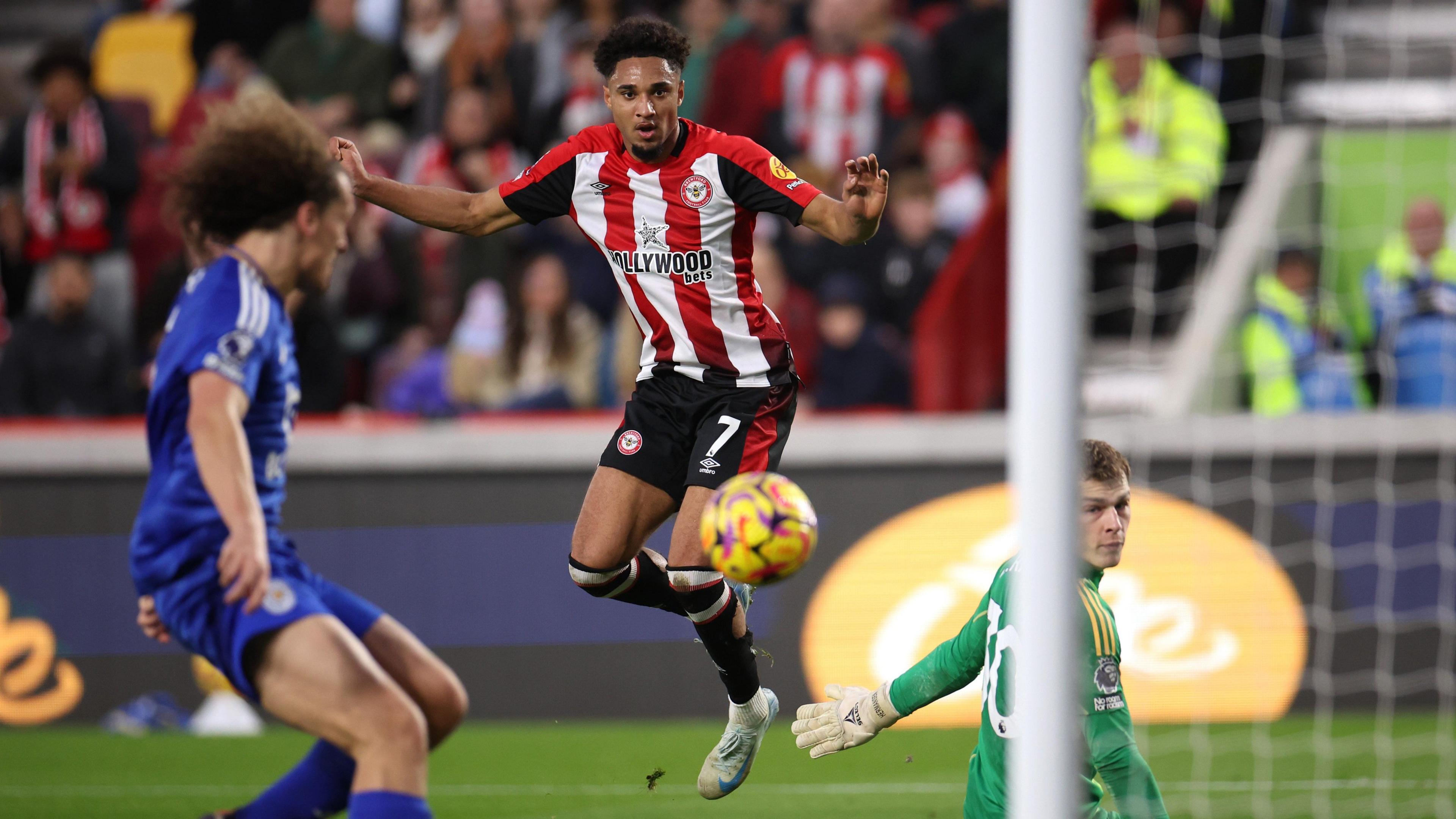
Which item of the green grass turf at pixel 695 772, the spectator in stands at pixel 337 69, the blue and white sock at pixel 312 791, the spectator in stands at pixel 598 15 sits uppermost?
the spectator in stands at pixel 598 15

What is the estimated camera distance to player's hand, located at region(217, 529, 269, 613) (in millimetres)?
3318

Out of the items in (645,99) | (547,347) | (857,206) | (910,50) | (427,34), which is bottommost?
(547,347)

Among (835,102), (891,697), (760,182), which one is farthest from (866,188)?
(835,102)

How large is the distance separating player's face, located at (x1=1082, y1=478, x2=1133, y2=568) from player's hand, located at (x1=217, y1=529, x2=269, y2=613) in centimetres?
203

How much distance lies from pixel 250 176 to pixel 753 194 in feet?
5.72

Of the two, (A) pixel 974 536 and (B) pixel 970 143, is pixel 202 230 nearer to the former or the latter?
(A) pixel 974 536

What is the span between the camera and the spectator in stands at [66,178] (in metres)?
10.3

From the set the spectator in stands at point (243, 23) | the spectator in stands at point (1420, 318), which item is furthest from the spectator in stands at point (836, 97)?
the spectator in stands at point (243, 23)

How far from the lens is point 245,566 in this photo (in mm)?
3320

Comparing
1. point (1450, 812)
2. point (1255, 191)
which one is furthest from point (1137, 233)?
point (1450, 812)

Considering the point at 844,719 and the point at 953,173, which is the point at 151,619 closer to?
the point at 844,719

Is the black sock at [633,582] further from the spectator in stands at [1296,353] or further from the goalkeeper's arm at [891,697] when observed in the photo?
the spectator in stands at [1296,353]

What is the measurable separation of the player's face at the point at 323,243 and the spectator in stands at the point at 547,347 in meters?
5.39

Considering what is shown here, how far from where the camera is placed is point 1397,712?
8.18 metres
